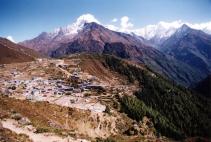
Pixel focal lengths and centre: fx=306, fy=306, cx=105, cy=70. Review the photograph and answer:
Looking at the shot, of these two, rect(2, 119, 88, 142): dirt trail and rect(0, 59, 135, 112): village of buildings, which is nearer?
rect(2, 119, 88, 142): dirt trail

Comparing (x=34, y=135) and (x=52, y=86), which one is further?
(x=52, y=86)

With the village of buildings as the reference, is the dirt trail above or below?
below

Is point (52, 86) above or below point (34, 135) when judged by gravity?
above

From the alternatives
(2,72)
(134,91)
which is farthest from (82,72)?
(2,72)

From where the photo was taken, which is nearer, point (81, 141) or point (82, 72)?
point (81, 141)

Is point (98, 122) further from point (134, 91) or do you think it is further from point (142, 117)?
point (134, 91)

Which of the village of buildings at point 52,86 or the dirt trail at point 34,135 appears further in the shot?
the village of buildings at point 52,86

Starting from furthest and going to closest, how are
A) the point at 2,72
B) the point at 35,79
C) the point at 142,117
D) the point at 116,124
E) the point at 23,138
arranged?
Result: the point at 2,72 < the point at 35,79 < the point at 142,117 < the point at 116,124 < the point at 23,138

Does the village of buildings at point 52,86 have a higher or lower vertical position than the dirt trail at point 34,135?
higher

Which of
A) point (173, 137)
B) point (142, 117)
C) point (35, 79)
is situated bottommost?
point (173, 137)

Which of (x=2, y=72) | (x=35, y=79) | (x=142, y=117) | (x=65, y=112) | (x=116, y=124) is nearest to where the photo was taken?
(x=65, y=112)

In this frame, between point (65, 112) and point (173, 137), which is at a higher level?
point (65, 112)
